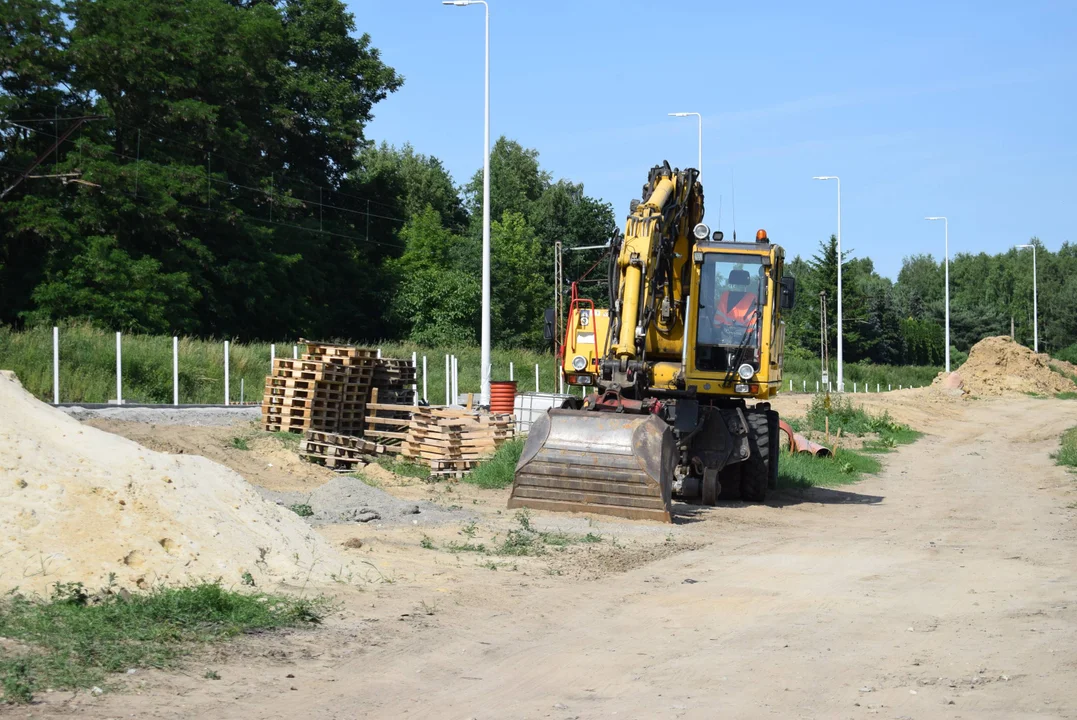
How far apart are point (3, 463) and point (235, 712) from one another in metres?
3.96

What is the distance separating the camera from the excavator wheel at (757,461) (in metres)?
17.9

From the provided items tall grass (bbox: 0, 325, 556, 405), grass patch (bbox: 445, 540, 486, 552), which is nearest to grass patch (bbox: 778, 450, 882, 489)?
grass patch (bbox: 445, 540, 486, 552)

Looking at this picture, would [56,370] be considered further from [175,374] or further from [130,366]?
[130,366]

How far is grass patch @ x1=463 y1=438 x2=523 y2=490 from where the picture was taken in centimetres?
1970

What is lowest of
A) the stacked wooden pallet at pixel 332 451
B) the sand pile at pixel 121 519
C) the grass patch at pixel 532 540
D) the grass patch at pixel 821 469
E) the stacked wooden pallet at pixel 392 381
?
the grass patch at pixel 821 469

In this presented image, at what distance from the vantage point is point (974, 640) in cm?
827

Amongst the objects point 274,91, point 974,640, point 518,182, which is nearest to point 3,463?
point 974,640

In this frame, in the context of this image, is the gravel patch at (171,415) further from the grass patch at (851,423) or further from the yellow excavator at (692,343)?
the grass patch at (851,423)

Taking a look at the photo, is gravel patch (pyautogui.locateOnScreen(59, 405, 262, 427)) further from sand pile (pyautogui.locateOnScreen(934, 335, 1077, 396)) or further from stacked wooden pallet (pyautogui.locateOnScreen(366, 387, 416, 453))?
sand pile (pyautogui.locateOnScreen(934, 335, 1077, 396))

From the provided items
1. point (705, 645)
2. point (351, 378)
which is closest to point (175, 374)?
point (351, 378)

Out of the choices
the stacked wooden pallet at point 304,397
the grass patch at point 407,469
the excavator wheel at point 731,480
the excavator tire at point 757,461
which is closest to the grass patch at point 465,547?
the excavator tire at point 757,461

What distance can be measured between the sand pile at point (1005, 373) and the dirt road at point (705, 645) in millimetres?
55065

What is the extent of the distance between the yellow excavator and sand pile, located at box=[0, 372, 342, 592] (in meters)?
5.28

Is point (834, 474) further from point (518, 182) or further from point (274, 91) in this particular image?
point (518, 182)
